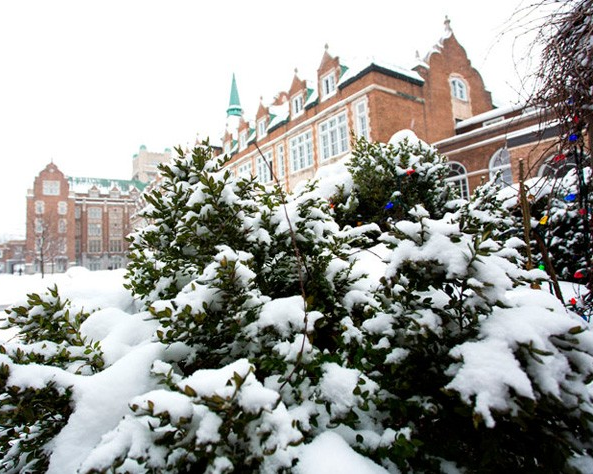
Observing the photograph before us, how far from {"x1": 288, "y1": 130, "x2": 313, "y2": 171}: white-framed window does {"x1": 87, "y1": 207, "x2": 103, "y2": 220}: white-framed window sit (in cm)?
4433

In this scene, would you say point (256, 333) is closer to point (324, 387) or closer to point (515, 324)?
point (324, 387)

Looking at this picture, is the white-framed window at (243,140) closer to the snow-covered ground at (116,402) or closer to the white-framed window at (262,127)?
the white-framed window at (262,127)

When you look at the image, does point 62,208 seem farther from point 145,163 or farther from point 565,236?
point 565,236

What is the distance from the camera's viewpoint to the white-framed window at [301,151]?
67.1 ft

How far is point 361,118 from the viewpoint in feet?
55.6

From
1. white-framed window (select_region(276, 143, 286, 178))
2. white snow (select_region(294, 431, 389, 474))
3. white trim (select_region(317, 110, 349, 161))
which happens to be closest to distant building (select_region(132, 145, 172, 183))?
white-framed window (select_region(276, 143, 286, 178))

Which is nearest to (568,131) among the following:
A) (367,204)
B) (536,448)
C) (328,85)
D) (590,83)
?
(590,83)

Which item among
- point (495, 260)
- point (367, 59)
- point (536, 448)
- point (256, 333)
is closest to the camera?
point (536, 448)

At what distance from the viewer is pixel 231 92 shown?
39.9 m

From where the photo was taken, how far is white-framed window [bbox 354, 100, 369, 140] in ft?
54.2

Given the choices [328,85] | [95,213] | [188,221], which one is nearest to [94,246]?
[95,213]

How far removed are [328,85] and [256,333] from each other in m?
19.9

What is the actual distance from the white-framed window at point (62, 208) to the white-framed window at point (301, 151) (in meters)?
42.9

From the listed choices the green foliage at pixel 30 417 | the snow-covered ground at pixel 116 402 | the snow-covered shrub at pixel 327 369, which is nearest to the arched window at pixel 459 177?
the snow-covered shrub at pixel 327 369
